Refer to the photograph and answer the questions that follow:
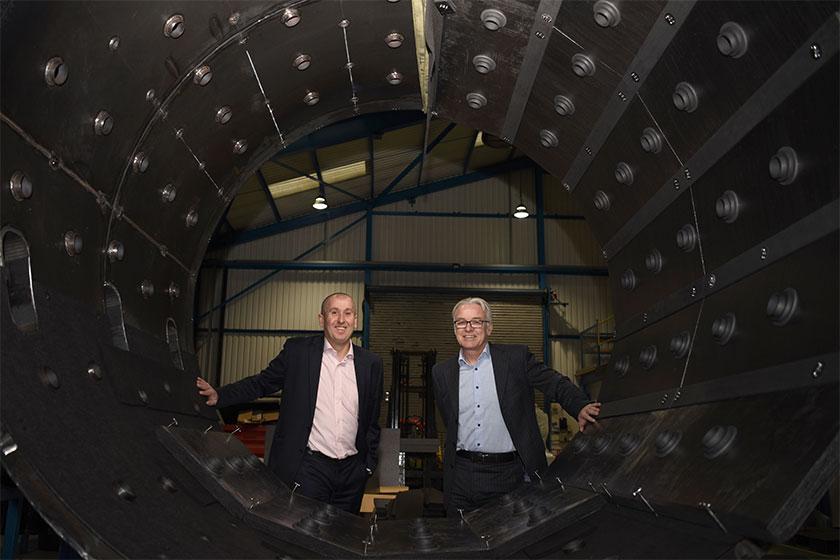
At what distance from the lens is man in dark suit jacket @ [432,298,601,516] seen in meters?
3.84

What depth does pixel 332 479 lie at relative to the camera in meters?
3.95

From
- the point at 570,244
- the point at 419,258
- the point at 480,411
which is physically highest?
the point at 570,244

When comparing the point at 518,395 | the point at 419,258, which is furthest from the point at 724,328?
the point at 419,258

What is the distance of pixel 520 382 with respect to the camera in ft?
13.1

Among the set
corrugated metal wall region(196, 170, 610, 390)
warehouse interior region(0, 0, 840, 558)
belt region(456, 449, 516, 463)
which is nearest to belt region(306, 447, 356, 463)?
warehouse interior region(0, 0, 840, 558)

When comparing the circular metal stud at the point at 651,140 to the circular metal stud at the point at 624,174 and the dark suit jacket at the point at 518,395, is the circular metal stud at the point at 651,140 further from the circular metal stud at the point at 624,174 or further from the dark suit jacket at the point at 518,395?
the dark suit jacket at the point at 518,395

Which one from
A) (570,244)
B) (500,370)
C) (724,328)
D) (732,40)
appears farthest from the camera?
(570,244)

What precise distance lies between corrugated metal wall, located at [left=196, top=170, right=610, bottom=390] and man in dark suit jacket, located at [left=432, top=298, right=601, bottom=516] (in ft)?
42.3

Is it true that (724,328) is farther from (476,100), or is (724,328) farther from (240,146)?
(240,146)

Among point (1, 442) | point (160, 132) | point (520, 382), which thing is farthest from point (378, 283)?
point (1, 442)

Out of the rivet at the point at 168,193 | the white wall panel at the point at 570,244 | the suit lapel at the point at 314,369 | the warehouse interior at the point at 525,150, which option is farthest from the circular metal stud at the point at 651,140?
the white wall panel at the point at 570,244

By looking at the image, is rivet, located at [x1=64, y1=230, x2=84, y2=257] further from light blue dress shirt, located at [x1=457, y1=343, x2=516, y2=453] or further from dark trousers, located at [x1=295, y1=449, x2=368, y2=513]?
light blue dress shirt, located at [x1=457, y1=343, x2=516, y2=453]

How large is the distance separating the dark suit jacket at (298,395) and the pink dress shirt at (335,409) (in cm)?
5

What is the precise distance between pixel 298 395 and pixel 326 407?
0.65 ft
